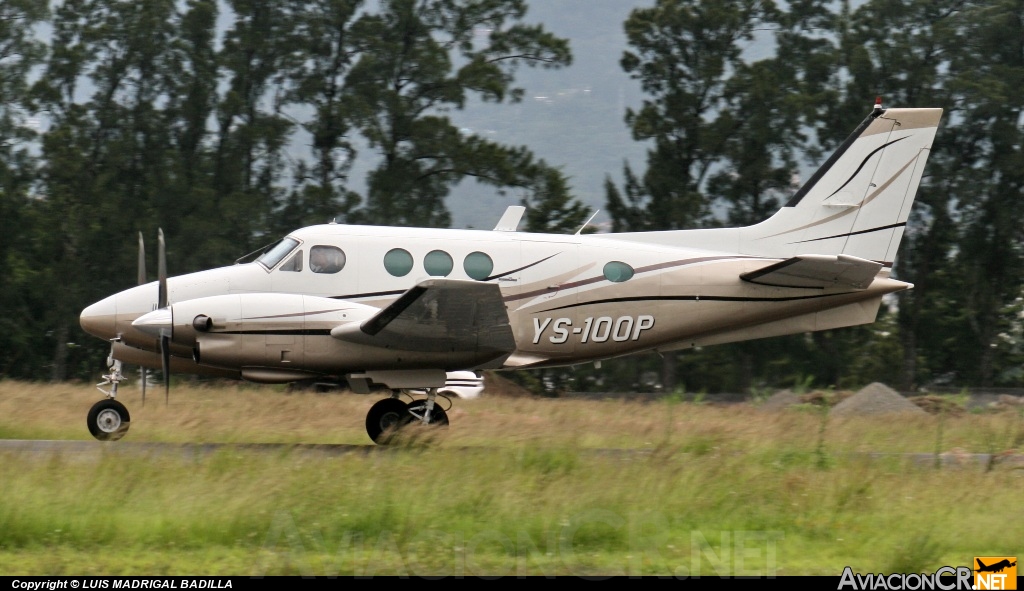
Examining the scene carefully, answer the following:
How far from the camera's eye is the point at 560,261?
13258 millimetres

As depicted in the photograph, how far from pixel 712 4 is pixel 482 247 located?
80.6 ft

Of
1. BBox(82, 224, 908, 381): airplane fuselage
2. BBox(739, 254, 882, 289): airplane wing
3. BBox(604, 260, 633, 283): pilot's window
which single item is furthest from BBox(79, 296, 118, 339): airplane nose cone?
BBox(739, 254, 882, 289): airplane wing

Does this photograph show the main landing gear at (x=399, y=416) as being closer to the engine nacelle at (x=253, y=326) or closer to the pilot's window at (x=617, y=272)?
the engine nacelle at (x=253, y=326)

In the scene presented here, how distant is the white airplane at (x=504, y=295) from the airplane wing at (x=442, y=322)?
0.02m

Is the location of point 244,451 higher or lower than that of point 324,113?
lower

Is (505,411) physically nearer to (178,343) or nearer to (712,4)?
(178,343)

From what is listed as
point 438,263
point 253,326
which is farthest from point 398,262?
point 253,326

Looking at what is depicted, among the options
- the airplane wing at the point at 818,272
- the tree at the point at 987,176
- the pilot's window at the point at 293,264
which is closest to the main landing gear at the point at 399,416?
the pilot's window at the point at 293,264

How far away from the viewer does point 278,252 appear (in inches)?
506

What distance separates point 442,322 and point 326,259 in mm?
1972

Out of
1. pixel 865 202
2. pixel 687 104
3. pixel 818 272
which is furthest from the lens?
pixel 687 104

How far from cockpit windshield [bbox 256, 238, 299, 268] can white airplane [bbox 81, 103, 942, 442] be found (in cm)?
2

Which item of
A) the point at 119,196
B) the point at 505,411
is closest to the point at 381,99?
the point at 119,196

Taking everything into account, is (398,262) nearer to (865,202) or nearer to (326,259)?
(326,259)
